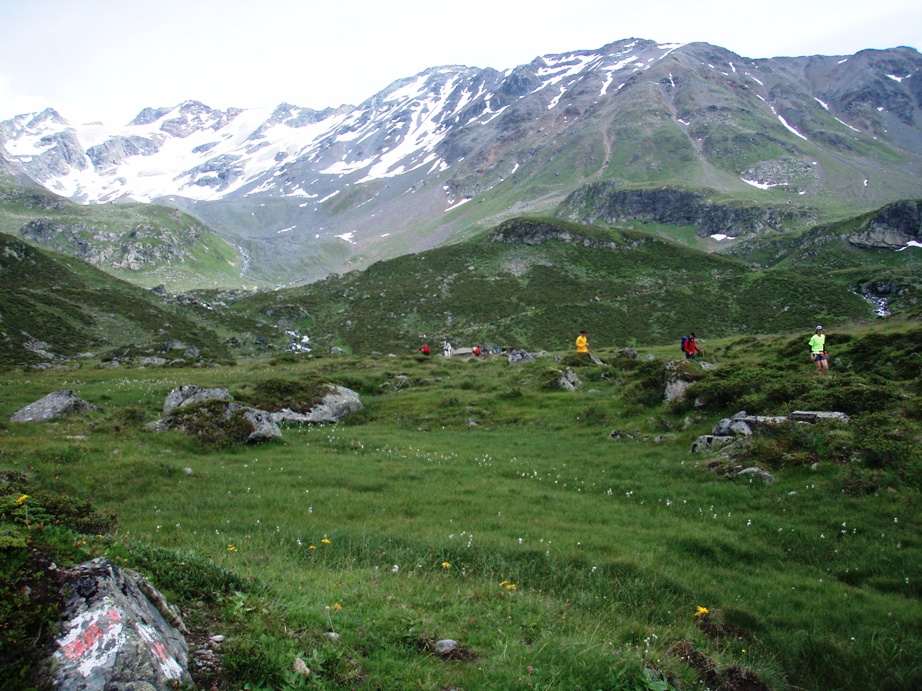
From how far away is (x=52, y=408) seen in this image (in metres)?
22.1

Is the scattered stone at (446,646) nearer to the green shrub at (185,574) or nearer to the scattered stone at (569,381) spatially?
the green shrub at (185,574)

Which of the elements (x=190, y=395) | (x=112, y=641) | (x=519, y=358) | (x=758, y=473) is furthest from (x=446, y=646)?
(x=519, y=358)

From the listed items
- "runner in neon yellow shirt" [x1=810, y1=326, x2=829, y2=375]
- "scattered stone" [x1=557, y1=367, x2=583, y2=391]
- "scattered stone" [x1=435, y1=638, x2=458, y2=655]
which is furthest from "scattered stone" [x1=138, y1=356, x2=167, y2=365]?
"runner in neon yellow shirt" [x1=810, y1=326, x2=829, y2=375]

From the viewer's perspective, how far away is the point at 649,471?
1688 cm

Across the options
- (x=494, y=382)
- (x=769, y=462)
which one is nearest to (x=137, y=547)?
(x=769, y=462)

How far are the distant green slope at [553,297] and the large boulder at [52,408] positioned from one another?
59037 mm

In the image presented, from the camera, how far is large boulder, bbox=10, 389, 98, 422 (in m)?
21.5

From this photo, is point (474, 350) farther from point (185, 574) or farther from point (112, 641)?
point (112, 641)

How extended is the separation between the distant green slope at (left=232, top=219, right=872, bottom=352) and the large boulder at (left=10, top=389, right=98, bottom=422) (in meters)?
59.0

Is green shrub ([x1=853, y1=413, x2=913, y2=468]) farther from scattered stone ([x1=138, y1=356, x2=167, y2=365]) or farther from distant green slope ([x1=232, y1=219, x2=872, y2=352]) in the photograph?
distant green slope ([x1=232, y1=219, x2=872, y2=352])

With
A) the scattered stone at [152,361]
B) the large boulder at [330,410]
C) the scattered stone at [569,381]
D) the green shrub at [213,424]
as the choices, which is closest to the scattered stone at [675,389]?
the scattered stone at [569,381]

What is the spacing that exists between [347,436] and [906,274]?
121m

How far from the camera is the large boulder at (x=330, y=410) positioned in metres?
27.3

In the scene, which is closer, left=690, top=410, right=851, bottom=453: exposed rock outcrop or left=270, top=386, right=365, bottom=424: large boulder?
left=690, top=410, right=851, bottom=453: exposed rock outcrop
